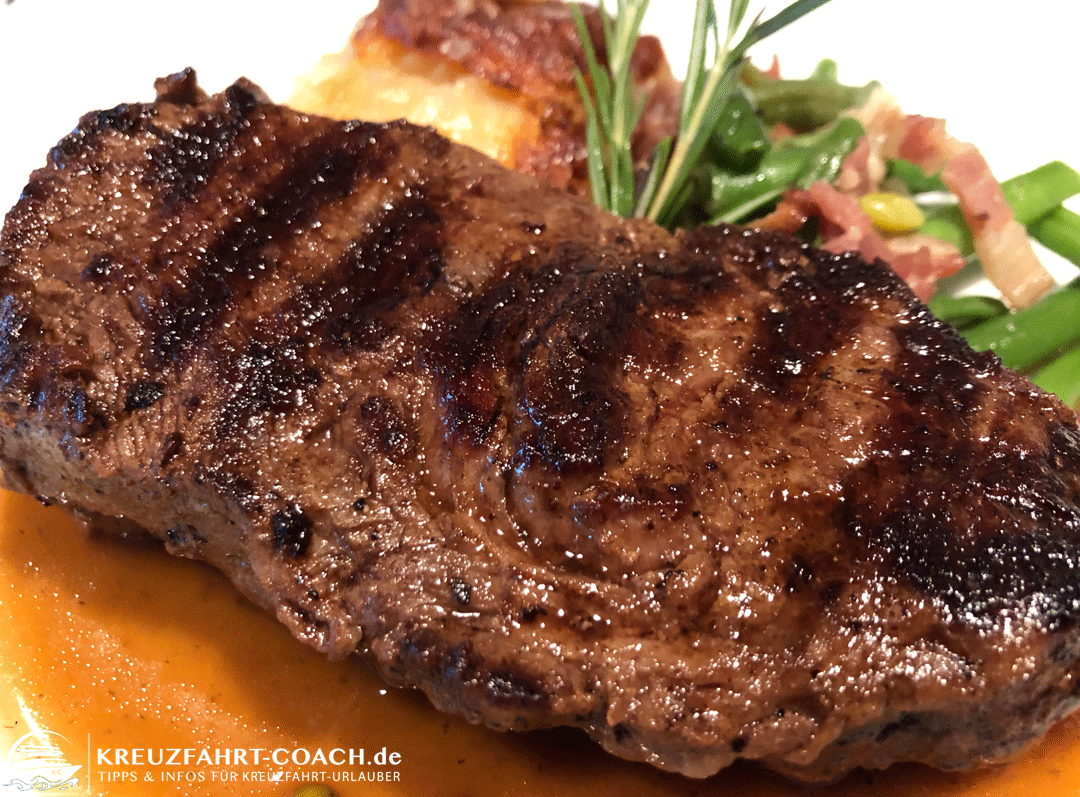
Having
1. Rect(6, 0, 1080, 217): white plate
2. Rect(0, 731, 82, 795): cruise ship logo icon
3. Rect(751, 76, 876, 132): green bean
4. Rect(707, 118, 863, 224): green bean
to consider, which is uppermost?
Rect(6, 0, 1080, 217): white plate

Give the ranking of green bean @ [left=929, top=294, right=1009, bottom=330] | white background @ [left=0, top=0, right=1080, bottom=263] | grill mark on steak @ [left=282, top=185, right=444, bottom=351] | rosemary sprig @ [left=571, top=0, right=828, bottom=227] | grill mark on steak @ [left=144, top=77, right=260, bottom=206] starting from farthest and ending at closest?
1. white background @ [left=0, top=0, right=1080, bottom=263]
2. green bean @ [left=929, top=294, right=1009, bottom=330]
3. rosemary sprig @ [left=571, top=0, right=828, bottom=227]
4. grill mark on steak @ [left=144, top=77, right=260, bottom=206]
5. grill mark on steak @ [left=282, top=185, right=444, bottom=351]

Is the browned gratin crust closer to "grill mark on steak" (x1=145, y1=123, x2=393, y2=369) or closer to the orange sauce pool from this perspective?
"grill mark on steak" (x1=145, y1=123, x2=393, y2=369)

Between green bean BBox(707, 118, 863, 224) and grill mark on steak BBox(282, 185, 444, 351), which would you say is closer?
grill mark on steak BBox(282, 185, 444, 351)

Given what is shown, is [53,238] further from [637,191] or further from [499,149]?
[637,191]

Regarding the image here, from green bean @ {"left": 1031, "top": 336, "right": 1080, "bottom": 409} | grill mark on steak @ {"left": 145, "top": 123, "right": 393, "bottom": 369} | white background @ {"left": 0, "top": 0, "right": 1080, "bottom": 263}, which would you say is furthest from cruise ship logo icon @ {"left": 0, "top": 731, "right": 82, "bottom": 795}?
green bean @ {"left": 1031, "top": 336, "right": 1080, "bottom": 409}

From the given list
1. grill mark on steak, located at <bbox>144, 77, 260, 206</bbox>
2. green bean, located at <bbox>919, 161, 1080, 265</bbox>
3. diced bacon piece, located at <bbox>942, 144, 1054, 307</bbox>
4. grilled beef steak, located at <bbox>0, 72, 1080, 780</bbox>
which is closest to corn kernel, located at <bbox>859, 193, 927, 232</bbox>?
green bean, located at <bbox>919, 161, 1080, 265</bbox>

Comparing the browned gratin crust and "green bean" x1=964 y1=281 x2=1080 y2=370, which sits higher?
the browned gratin crust

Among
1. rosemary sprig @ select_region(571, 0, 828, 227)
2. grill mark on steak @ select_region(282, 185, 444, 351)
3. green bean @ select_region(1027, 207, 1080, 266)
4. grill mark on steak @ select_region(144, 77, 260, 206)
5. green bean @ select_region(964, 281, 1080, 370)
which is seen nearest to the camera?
grill mark on steak @ select_region(282, 185, 444, 351)
